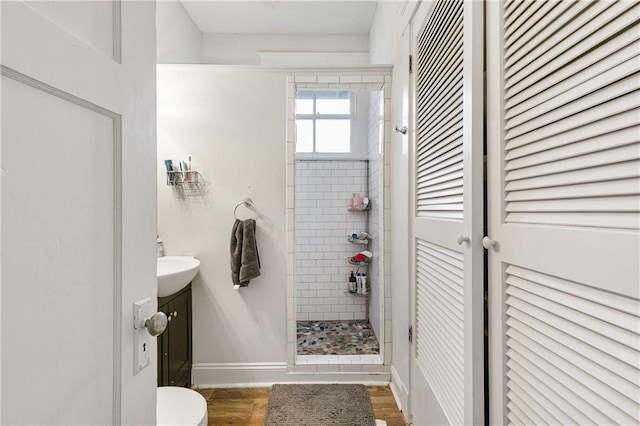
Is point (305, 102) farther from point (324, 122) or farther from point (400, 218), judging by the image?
point (400, 218)

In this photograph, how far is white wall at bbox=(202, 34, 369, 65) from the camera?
3.24m

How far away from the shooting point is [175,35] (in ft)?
8.57

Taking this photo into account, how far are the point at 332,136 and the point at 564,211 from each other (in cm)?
295

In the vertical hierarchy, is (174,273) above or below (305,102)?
below

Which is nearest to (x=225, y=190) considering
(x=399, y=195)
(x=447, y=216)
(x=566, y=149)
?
(x=399, y=195)

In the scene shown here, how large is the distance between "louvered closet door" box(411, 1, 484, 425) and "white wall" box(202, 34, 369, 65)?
1.79 meters

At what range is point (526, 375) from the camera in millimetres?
791

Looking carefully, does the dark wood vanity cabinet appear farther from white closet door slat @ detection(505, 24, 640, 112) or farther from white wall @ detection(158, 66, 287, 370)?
white closet door slat @ detection(505, 24, 640, 112)

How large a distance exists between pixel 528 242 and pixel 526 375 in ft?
1.07

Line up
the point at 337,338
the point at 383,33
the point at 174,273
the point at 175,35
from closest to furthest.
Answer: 1. the point at 174,273
2. the point at 383,33
3. the point at 175,35
4. the point at 337,338

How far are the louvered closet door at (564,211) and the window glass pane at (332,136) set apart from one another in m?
2.54

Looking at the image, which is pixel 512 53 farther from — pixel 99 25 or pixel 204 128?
pixel 204 128

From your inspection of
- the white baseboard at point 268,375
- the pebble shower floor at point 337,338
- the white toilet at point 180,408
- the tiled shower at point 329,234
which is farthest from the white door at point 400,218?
the tiled shower at point 329,234

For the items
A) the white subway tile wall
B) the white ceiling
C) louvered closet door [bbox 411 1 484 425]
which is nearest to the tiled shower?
the white subway tile wall
